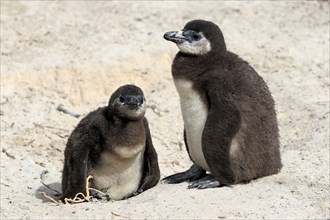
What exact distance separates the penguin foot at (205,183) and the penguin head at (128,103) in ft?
2.64

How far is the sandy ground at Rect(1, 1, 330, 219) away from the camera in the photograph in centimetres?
723

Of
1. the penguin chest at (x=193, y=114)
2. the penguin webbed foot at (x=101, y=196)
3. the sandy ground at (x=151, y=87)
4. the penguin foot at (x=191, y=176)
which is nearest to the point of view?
the sandy ground at (x=151, y=87)

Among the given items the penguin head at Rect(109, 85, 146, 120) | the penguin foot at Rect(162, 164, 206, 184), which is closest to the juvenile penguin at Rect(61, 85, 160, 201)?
the penguin head at Rect(109, 85, 146, 120)

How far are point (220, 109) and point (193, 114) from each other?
1.06 feet

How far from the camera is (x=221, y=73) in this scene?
7332mm

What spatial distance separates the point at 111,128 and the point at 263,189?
4.96 ft

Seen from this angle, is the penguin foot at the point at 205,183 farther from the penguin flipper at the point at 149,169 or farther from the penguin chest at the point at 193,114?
the penguin flipper at the point at 149,169

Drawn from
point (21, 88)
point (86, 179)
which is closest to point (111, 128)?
point (86, 179)

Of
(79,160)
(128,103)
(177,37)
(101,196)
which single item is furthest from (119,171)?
(177,37)

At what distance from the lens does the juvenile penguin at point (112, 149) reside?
7520mm

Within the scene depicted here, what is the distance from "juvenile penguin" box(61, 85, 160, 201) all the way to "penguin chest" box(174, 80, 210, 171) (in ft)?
1.29

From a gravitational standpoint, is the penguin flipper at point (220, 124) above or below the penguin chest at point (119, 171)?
above

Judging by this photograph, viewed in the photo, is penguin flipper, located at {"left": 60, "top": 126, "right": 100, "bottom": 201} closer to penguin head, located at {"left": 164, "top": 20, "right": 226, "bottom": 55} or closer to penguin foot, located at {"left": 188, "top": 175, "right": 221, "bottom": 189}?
penguin foot, located at {"left": 188, "top": 175, "right": 221, "bottom": 189}

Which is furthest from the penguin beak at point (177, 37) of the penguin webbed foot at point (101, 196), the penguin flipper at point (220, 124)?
the penguin webbed foot at point (101, 196)
